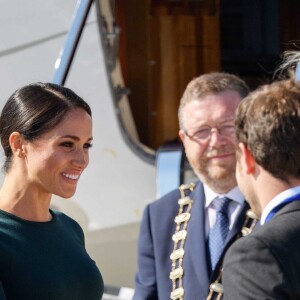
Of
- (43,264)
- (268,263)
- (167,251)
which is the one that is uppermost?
(268,263)

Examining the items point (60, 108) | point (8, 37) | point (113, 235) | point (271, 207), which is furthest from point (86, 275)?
point (8, 37)

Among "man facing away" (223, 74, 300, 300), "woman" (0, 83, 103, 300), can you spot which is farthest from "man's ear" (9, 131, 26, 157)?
"man facing away" (223, 74, 300, 300)

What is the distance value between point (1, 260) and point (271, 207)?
0.62 meters

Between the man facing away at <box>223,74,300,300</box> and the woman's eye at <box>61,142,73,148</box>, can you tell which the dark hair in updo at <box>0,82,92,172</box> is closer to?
the woman's eye at <box>61,142,73,148</box>

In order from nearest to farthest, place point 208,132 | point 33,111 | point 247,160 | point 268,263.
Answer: point 268,263 → point 247,160 → point 33,111 → point 208,132

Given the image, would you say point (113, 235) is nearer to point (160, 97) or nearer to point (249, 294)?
point (160, 97)

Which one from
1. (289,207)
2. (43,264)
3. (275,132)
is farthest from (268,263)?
(43,264)

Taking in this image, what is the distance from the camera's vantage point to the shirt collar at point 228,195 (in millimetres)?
2609

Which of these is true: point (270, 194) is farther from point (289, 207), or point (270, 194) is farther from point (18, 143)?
point (18, 143)

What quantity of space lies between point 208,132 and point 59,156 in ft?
2.19

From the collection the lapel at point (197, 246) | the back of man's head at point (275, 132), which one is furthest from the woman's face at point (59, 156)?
the back of man's head at point (275, 132)

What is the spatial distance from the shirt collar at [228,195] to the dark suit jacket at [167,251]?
0.02 meters

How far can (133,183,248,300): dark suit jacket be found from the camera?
2516mm

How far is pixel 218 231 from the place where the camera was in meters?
2.56
